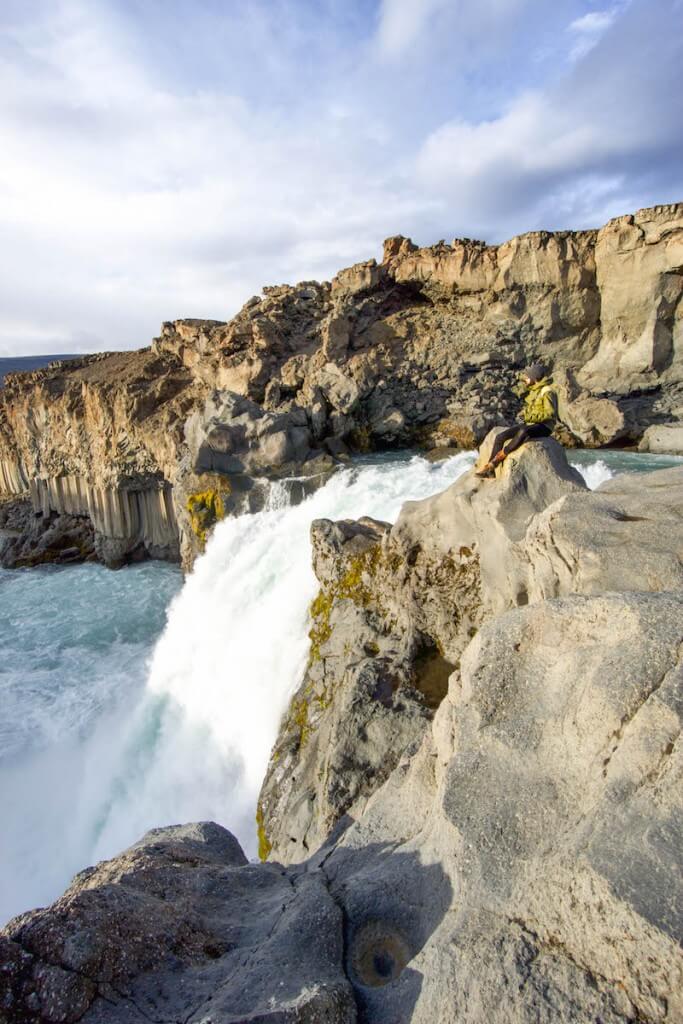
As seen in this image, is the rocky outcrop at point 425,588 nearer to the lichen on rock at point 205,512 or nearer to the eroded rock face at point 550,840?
the eroded rock face at point 550,840

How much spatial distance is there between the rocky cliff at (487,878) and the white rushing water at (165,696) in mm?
4895

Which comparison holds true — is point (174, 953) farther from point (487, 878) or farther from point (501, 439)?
point (501, 439)

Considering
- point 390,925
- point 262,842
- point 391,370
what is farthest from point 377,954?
point 391,370

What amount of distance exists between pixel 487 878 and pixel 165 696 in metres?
11.5

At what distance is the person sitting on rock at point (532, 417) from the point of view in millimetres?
6406

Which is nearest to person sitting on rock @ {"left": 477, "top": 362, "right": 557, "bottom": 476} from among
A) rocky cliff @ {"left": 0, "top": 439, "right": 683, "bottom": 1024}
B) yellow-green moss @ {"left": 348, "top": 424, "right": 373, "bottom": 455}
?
rocky cliff @ {"left": 0, "top": 439, "right": 683, "bottom": 1024}

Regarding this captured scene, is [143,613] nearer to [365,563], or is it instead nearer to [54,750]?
[54,750]

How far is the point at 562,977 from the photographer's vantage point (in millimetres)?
2195

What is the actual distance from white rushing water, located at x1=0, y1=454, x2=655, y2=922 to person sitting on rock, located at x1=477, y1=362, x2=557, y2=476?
468 centimetres

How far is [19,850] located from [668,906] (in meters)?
11.5

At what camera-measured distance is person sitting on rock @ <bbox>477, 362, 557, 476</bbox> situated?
6.41 metres

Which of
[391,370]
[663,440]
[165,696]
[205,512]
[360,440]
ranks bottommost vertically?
[165,696]

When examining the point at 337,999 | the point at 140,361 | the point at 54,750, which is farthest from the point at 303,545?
the point at 140,361

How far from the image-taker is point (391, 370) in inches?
1102
